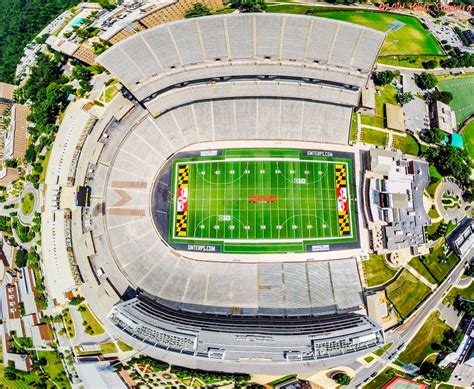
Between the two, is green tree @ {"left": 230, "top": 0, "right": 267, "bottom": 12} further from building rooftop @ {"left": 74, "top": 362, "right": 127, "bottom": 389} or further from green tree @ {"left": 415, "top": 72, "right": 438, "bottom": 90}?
building rooftop @ {"left": 74, "top": 362, "right": 127, "bottom": 389}

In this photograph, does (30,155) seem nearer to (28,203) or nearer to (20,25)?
(28,203)

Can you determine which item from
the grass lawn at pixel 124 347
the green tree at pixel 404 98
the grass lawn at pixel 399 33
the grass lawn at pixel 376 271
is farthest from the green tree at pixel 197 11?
the grass lawn at pixel 124 347

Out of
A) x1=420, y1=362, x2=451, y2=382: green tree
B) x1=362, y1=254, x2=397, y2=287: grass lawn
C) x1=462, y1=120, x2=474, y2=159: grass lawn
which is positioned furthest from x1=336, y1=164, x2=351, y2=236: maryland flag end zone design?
x1=462, y1=120, x2=474, y2=159: grass lawn

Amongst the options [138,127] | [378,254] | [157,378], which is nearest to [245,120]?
[138,127]

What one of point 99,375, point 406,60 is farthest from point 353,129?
point 99,375

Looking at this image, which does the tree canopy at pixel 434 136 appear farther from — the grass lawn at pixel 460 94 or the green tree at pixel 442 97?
the grass lawn at pixel 460 94

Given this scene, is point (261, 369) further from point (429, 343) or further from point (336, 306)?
point (429, 343)
